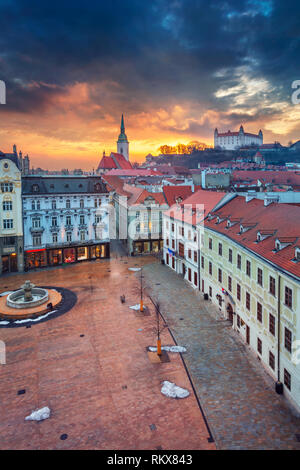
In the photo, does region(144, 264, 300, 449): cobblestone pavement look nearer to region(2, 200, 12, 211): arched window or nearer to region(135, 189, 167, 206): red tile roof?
region(135, 189, 167, 206): red tile roof

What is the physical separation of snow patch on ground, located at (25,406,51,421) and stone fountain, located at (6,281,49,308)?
17.4 metres

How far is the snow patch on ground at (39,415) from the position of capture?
61.3 feet

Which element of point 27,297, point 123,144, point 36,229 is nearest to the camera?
point 27,297

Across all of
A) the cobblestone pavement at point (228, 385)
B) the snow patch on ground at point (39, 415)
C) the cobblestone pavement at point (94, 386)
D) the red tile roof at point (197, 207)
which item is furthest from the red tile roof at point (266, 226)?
the snow patch on ground at point (39, 415)

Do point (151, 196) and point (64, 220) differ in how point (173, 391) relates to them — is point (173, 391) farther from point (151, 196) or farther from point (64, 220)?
point (151, 196)

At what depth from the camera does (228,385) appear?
21719mm

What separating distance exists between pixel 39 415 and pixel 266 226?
22.2 meters

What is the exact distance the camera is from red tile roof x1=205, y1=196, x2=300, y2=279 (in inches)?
856

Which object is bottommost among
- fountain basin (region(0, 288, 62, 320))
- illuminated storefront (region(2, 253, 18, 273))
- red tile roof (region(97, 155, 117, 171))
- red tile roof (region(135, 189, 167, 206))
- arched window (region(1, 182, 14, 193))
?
fountain basin (region(0, 288, 62, 320))

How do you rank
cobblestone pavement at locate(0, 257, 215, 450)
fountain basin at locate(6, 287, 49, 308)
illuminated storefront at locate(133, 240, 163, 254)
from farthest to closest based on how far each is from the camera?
illuminated storefront at locate(133, 240, 163, 254) < fountain basin at locate(6, 287, 49, 308) < cobblestone pavement at locate(0, 257, 215, 450)

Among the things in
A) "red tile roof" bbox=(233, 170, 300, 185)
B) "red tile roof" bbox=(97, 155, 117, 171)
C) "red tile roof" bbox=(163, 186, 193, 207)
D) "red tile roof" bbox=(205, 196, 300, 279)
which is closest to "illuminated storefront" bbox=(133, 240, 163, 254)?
"red tile roof" bbox=(163, 186, 193, 207)

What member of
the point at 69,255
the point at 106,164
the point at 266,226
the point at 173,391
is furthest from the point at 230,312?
the point at 106,164
